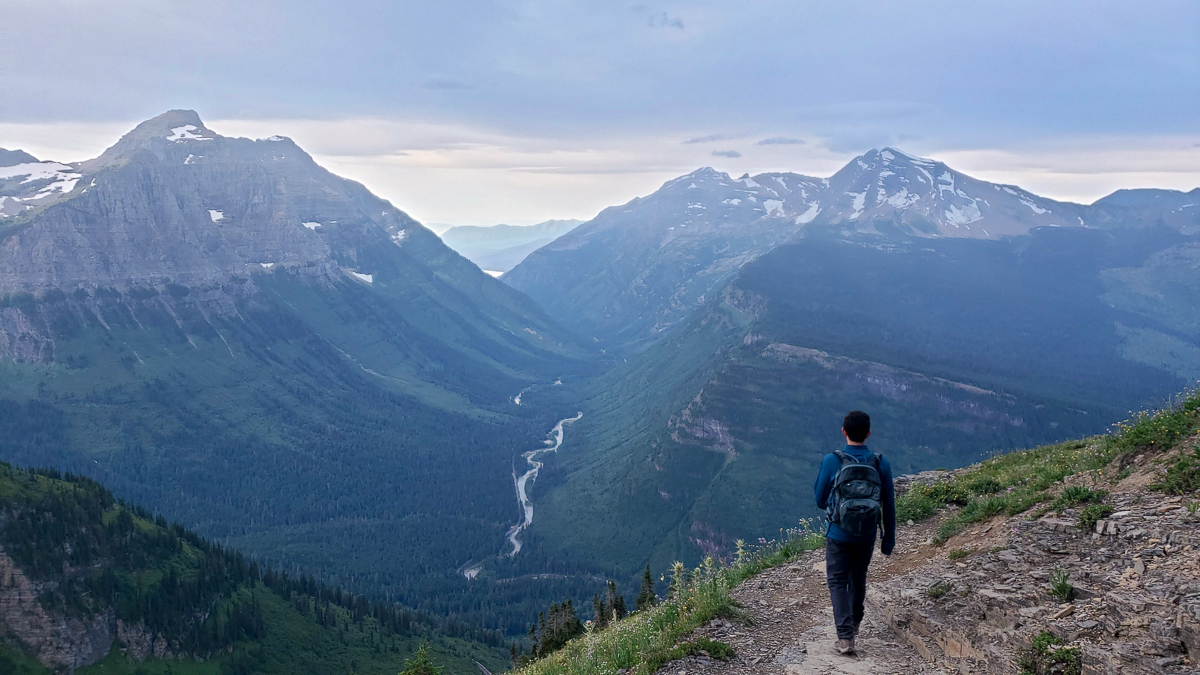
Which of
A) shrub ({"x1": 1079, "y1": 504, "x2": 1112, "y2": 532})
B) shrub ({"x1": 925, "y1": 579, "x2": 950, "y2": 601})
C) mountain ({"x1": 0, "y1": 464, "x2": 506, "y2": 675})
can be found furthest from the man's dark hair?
mountain ({"x1": 0, "y1": 464, "x2": 506, "y2": 675})

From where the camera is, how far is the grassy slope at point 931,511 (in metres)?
14.2

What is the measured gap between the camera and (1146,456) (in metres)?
16.5

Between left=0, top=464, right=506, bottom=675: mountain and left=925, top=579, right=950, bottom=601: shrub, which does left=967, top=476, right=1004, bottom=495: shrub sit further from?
left=0, top=464, right=506, bottom=675: mountain

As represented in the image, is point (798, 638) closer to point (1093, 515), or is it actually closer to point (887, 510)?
point (887, 510)

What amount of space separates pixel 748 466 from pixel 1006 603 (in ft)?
547

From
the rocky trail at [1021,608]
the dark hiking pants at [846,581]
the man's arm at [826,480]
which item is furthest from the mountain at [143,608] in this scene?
the man's arm at [826,480]

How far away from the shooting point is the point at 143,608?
8612cm

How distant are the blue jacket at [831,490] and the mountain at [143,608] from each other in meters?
89.4

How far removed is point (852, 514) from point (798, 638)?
365 centimetres

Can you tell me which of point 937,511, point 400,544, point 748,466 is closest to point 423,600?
point 400,544

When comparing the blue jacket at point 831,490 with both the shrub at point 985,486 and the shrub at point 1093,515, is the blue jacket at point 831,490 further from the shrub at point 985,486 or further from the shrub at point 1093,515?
the shrub at point 985,486

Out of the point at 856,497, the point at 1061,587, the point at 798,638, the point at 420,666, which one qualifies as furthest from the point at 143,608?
the point at 1061,587

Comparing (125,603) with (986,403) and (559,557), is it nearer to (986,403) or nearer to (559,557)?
(559,557)

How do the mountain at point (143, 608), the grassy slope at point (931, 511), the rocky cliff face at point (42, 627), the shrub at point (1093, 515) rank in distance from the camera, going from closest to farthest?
the shrub at point (1093, 515) < the grassy slope at point (931, 511) < the rocky cliff face at point (42, 627) < the mountain at point (143, 608)
